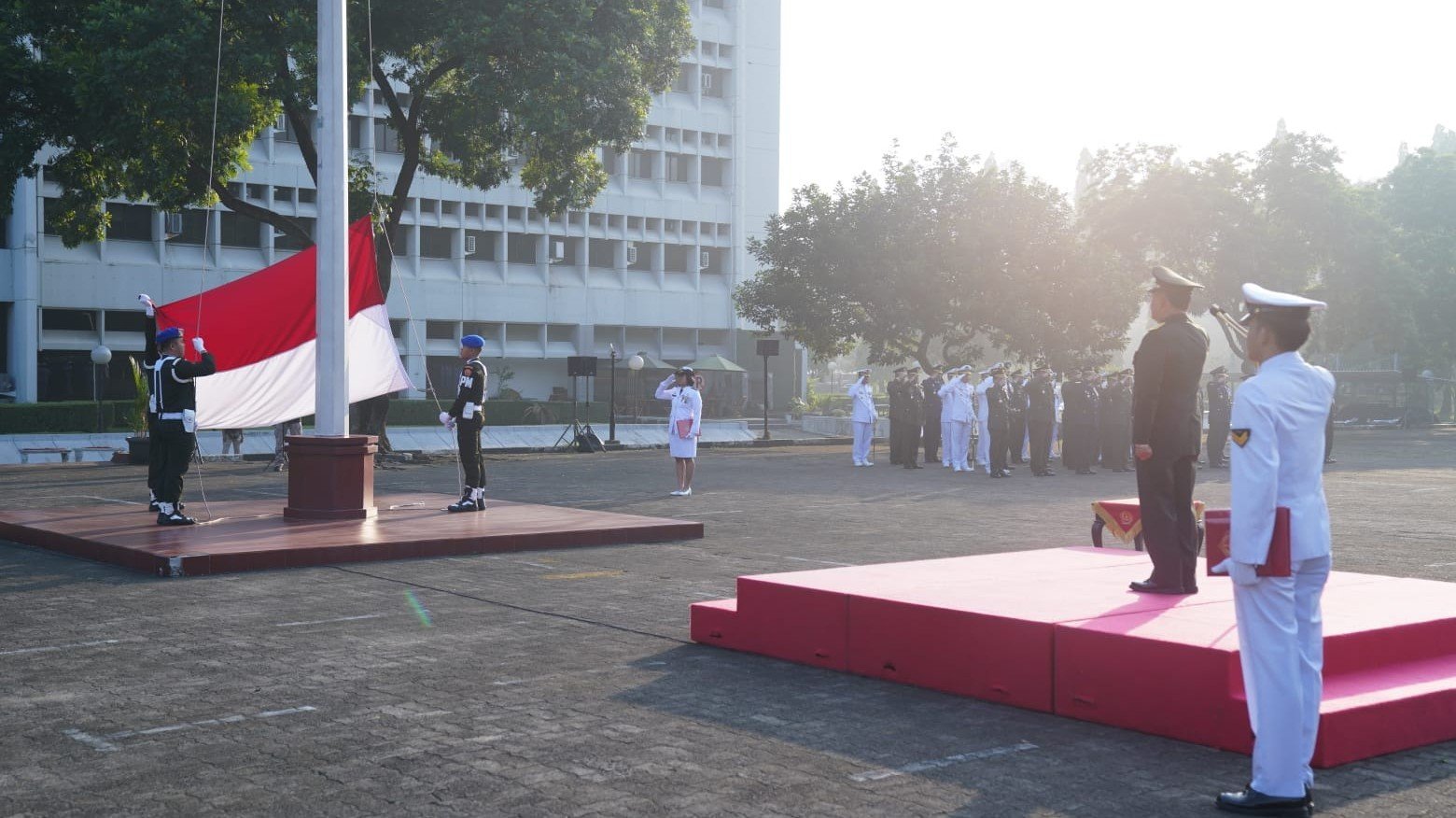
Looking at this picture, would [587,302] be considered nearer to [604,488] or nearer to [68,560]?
[604,488]

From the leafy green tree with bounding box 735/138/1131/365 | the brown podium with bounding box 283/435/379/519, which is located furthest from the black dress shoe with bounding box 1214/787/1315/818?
the leafy green tree with bounding box 735/138/1131/365

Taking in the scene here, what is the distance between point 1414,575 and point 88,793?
9.99m

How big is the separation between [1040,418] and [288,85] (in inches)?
582

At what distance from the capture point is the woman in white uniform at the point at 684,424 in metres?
20.1

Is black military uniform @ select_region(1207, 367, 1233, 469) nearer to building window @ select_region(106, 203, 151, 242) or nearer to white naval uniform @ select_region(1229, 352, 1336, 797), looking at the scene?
white naval uniform @ select_region(1229, 352, 1336, 797)

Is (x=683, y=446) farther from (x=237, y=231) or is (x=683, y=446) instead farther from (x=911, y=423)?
(x=237, y=231)

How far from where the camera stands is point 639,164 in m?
60.1

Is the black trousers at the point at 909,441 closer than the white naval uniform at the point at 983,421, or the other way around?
the white naval uniform at the point at 983,421

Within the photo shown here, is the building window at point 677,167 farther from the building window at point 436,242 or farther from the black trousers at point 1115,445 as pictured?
the black trousers at point 1115,445

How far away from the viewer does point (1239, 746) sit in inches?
227

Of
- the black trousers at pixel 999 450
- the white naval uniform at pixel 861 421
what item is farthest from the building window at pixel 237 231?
the black trousers at pixel 999 450

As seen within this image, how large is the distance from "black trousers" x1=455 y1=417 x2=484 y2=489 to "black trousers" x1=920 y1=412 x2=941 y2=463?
1555 centimetres

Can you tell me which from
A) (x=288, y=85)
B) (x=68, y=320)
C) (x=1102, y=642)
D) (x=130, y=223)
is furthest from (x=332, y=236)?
(x=68, y=320)

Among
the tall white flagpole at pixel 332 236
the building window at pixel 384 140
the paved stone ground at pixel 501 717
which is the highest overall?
the building window at pixel 384 140
